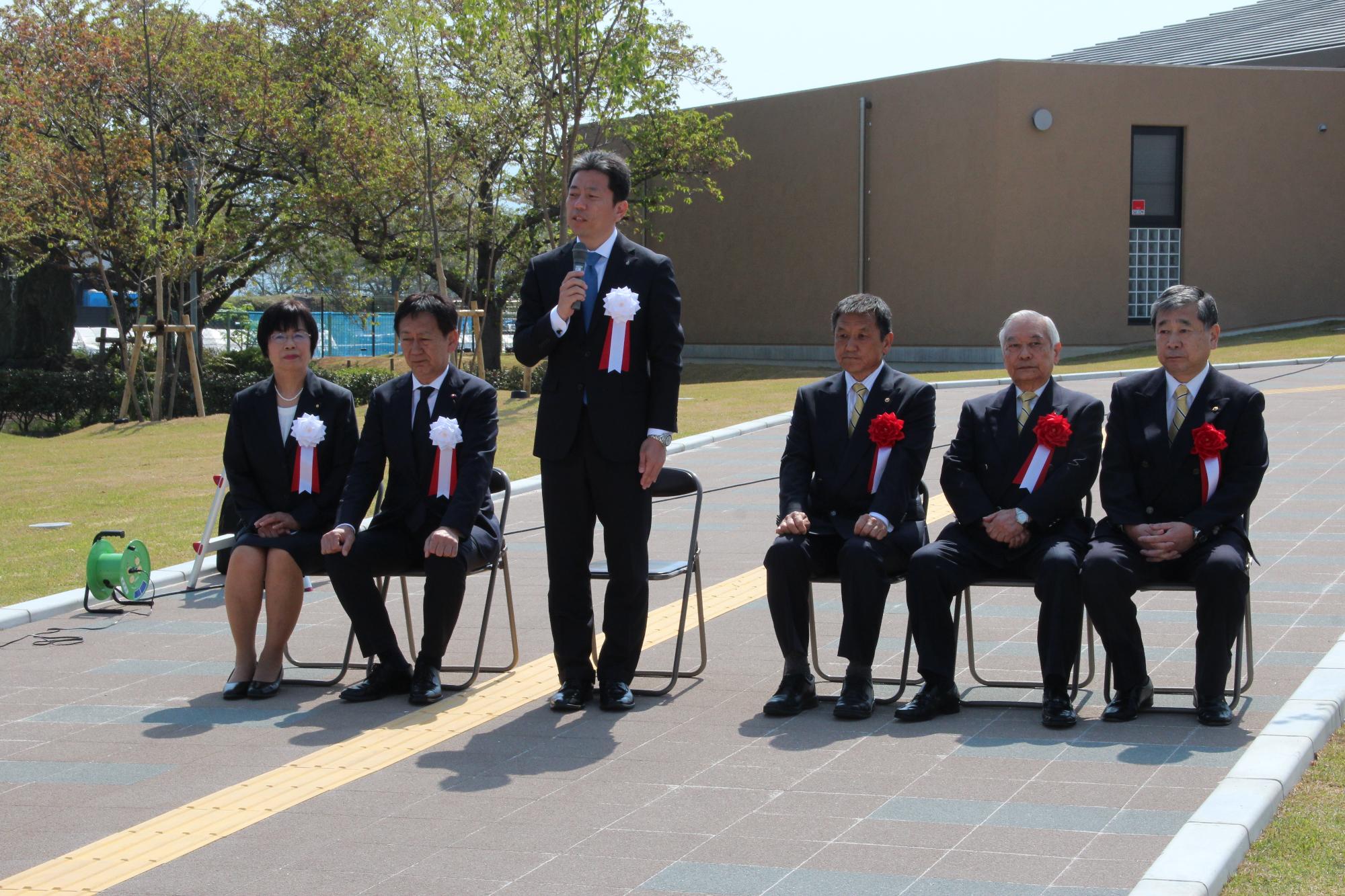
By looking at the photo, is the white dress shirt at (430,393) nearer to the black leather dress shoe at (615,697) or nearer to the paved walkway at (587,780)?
the paved walkway at (587,780)

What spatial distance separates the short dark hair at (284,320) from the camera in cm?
642

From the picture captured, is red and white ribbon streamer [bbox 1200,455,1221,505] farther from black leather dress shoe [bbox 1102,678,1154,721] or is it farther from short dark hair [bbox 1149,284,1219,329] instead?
black leather dress shoe [bbox 1102,678,1154,721]

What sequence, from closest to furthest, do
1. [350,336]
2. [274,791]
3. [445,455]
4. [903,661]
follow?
1. [274,791]
2. [903,661]
3. [445,455]
4. [350,336]

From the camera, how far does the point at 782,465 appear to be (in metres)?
6.11

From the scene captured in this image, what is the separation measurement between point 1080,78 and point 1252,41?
29.1ft

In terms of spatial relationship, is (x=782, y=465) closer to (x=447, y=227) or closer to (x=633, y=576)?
(x=633, y=576)

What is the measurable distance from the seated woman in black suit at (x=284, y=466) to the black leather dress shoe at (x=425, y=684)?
0.59 metres

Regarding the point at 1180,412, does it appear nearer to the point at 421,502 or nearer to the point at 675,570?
A: the point at 675,570

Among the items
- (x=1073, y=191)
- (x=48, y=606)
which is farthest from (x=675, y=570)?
(x=1073, y=191)

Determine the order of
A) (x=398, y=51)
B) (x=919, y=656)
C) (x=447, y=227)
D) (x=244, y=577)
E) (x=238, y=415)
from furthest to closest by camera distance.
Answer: (x=447, y=227) < (x=398, y=51) < (x=238, y=415) < (x=244, y=577) < (x=919, y=656)

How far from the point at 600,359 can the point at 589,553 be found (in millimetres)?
798

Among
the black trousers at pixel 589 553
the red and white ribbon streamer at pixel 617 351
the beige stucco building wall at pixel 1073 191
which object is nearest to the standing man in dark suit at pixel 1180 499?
the black trousers at pixel 589 553

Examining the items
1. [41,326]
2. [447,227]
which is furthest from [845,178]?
[41,326]

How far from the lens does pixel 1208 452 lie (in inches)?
216
